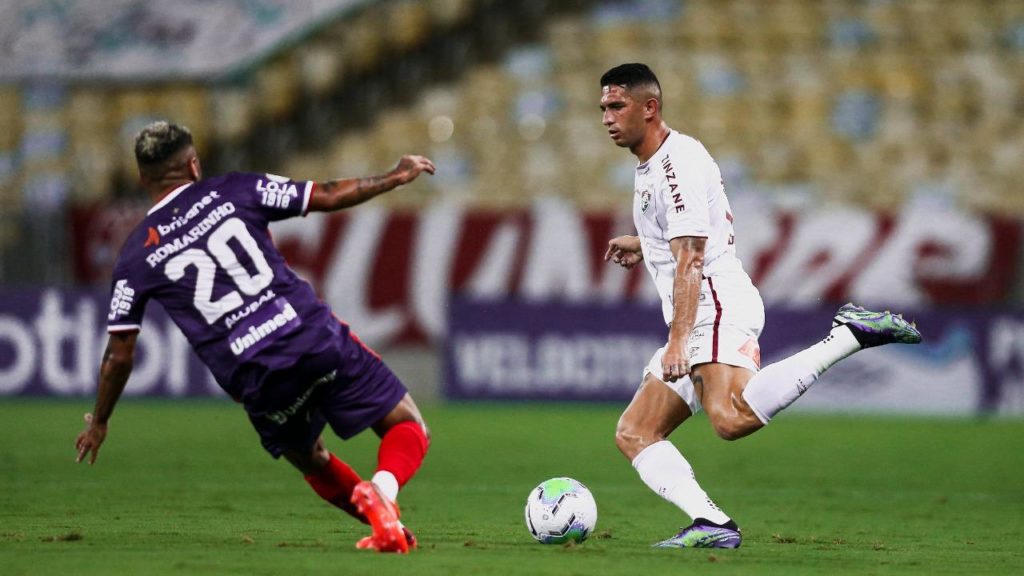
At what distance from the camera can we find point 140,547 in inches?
244

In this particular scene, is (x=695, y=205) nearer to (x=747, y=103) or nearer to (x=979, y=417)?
(x=979, y=417)

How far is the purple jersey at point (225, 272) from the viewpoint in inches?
237

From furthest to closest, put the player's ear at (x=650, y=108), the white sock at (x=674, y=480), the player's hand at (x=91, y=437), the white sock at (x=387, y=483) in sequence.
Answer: the player's ear at (x=650, y=108) < the white sock at (x=674, y=480) < the player's hand at (x=91, y=437) < the white sock at (x=387, y=483)

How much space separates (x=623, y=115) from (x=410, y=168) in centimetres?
107

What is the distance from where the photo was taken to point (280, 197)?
19.9 feet

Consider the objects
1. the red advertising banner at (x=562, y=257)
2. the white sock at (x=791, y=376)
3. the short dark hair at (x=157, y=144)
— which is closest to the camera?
the short dark hair at (x=157, y=144)

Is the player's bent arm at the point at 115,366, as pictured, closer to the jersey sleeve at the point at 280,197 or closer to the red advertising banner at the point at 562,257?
the jersey sleeve at the point at 280,197

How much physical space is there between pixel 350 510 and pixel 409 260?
979 centimetres

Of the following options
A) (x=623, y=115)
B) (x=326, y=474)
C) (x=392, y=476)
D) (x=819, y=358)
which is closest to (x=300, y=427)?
(x=326, y=474)

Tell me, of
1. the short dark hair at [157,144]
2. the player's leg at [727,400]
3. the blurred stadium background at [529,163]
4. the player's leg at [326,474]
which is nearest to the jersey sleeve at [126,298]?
the short dark hair at [157,144]

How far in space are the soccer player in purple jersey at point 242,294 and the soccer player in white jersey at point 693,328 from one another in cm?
109

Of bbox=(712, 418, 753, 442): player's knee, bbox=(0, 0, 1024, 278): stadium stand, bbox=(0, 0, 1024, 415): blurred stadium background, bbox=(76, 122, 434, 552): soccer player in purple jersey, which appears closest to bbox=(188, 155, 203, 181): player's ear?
bbox=(76, 122, 434, 552): soccer player in purple jersey

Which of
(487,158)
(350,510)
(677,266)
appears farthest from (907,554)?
(487,158)

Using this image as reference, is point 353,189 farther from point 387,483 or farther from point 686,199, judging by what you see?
point 686,199
